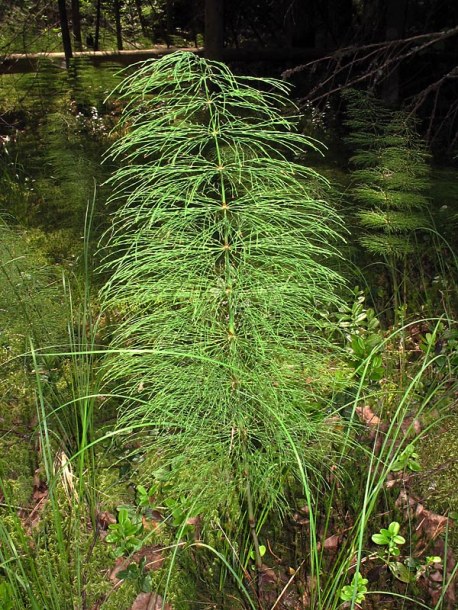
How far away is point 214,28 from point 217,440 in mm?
3405

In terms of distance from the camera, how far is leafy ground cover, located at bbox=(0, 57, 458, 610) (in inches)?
49.0

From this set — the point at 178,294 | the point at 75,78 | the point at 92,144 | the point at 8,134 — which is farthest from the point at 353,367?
the point at 8,134

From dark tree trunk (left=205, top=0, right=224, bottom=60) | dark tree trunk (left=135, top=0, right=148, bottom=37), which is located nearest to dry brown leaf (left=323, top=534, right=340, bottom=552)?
dark tree trunk (left=205, top=0, right=224, bottom=60)

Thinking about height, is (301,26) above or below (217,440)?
above

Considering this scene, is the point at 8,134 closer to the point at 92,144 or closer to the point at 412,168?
the point at 92,144

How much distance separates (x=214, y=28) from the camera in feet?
13.5

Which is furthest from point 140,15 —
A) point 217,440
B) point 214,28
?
point 217,440

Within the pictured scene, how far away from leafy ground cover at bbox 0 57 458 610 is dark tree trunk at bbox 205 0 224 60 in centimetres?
214

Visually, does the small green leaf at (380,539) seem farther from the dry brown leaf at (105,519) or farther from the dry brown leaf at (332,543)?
the dry brown leaf at (105,519)

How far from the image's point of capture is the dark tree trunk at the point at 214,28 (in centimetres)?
408

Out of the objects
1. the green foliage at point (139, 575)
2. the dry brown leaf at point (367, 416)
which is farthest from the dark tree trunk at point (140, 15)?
the green foliage at point (139, 575)

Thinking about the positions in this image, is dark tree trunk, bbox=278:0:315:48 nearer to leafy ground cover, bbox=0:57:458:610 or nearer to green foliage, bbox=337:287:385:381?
leafy ground cover, bbox=0:57:458:610

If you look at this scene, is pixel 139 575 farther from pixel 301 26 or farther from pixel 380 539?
pixel 301 26

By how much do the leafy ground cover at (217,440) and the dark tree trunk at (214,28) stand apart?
84.4 inches
